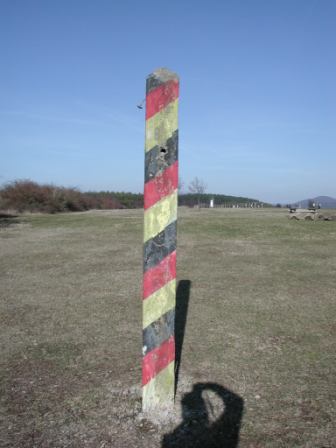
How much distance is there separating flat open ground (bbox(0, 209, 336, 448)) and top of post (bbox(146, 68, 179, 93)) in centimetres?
242

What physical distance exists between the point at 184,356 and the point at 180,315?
1.30 meters

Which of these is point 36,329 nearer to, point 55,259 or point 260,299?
point 260,299

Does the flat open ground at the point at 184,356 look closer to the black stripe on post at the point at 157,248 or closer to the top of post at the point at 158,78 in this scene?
the black stripe on post at the point at 157,248

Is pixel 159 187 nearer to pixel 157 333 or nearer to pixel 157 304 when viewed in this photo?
pixel 157 304

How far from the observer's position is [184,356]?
399 centimetres

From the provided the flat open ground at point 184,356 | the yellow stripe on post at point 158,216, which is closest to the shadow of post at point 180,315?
the flat open ground at point 184,356

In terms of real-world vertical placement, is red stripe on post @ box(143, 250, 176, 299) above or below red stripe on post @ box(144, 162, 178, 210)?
→ below

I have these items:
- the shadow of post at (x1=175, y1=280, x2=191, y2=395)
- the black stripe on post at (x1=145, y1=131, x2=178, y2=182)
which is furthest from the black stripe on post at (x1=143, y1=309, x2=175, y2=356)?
the black stripe on post at (x1=145, y1=131, x2=178, y2=182)

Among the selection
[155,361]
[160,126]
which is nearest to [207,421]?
[155,361]

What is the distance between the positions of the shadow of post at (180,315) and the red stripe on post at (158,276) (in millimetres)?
1071

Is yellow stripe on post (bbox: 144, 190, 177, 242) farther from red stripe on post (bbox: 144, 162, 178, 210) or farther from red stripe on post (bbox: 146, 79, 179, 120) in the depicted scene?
red stripe on post (bbox: 146, 79, 179, 120)

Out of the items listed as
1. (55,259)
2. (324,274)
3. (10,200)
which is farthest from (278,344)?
(10,200)

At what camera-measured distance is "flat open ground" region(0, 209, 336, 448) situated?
9.18 feet

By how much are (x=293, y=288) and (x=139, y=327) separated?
3129mm
